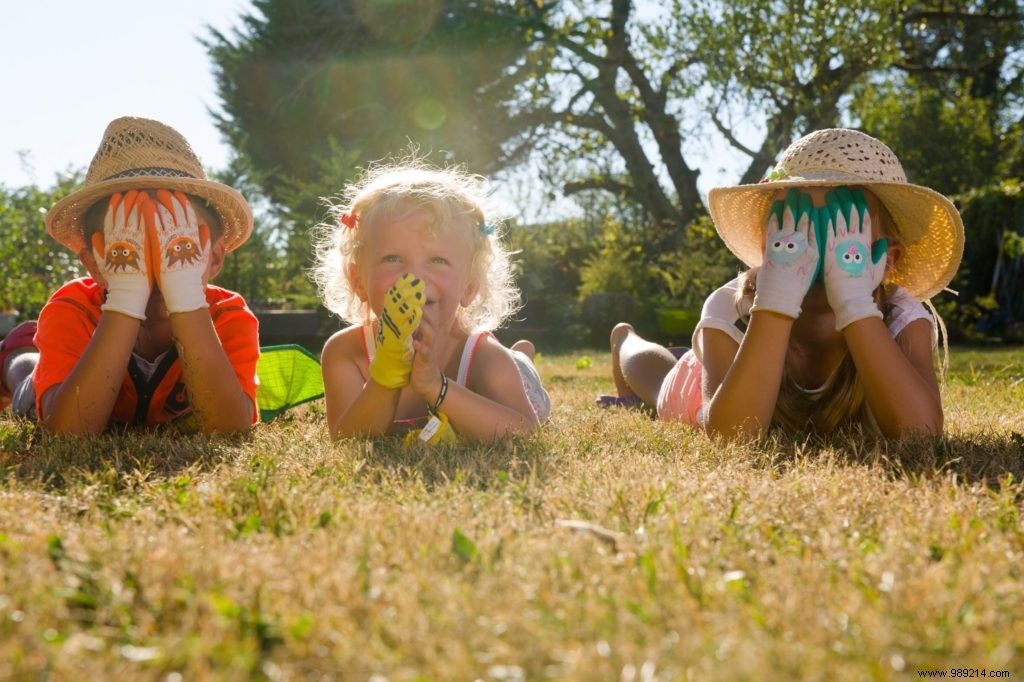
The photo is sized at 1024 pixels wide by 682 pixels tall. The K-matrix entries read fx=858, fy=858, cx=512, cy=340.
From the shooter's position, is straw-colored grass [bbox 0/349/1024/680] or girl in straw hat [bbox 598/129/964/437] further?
girl in straw hat [bbox 598/129/964/437]

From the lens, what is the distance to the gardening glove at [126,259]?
Result: 299 cm

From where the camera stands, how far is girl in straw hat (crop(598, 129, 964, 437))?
2.86m

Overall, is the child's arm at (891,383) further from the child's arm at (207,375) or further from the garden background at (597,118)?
the garden background at (597,118)

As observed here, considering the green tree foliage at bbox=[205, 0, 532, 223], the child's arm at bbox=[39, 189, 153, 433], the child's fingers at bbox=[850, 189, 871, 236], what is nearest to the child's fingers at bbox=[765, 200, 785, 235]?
the child's fingers at bbox=[850, 189, 871, 236]

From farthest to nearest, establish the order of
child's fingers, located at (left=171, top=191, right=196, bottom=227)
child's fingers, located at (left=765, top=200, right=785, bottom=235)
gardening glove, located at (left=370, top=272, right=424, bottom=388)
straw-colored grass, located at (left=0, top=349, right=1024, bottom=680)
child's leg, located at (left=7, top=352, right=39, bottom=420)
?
child's leg, located at (left=7, top=352, right=39, bottom=420) < child's fingers, located at (left=171, top=191, right=196, bottom=227) < child's fingers, located at (left=765, top=200, right=785, bottom=235) < gardening glove, located at (left=370, top=272, right=424, bottom=388) < straw-colored grass, located at (left=0, top=349, right=1024, bottom=680)

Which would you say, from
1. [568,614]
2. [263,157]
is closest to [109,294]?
[568,614]

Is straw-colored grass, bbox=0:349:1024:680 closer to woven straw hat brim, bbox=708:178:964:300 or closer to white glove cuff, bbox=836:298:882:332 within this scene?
white glove cuff, bbox=836:298:882:332

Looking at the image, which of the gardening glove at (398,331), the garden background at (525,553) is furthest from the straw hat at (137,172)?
the gardening glove at (398,331)

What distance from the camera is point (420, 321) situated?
2756 millimetres

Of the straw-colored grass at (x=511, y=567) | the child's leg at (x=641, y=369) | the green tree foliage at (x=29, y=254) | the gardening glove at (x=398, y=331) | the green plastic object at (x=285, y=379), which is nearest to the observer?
the straw-colored grass at (x=511, y=567)

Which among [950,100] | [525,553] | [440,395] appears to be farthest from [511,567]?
[950,100]

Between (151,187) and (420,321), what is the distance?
46.3 inches

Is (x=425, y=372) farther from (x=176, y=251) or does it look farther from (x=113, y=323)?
(x=113, y=323)

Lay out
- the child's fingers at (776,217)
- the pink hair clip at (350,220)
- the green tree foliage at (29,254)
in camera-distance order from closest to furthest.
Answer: the child's fingers at (776,217) < the pink hair clip at (350,220) < the green tree foliage at (29,254)
